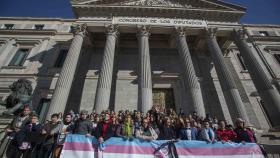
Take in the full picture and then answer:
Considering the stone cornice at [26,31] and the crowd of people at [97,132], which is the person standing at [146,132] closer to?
the crowd of people at [97,132]

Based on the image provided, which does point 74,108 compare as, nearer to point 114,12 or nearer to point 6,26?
point 114,12

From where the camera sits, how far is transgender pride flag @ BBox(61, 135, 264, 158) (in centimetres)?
591

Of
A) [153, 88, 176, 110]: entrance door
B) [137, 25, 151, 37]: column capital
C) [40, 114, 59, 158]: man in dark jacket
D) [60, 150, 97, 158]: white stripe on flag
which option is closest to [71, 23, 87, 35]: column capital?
[137, 25, 151, 37]: column capital

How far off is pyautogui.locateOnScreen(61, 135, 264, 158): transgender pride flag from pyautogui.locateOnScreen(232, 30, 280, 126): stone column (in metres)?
8.29

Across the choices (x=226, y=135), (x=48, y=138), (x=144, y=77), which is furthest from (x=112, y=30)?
(x=226, y=135)

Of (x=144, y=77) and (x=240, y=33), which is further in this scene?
(x=240, y=33)

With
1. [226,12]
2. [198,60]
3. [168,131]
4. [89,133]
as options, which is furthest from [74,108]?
[226,12]

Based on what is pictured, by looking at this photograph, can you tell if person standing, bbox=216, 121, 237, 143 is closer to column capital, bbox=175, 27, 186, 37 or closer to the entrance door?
the entrance door

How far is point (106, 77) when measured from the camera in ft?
43.3

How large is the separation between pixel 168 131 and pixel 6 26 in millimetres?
26408

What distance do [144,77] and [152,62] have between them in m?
6.39

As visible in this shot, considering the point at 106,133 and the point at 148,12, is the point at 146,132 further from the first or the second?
the point at 148,12

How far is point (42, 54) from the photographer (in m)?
20.1

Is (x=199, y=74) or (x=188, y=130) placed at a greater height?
(x=199, y=74)
